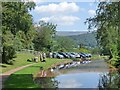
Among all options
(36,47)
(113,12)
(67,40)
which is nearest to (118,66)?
(113,12)

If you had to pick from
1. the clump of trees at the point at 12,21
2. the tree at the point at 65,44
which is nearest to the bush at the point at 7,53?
the clump of trees at the point at 12,21

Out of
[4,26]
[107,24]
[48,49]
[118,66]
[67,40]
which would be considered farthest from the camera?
[67,40]

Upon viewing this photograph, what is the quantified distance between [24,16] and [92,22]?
272 inches

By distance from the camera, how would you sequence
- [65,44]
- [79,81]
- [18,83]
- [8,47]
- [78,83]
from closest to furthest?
[18,83]
[78,83]
[79,81]
[8,47]
[65,44]

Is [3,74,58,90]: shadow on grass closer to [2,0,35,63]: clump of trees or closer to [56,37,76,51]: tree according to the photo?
[2,0,35,63]: clump of trees

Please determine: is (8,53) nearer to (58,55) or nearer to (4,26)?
(4,26)

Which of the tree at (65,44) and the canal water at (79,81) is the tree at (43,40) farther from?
the canal water at (79,81)

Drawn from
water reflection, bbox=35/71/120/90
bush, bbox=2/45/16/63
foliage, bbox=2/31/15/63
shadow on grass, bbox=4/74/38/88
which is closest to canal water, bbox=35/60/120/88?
water reflection, bbox=35/71/120/90

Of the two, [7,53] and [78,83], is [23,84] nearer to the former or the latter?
[78,83]

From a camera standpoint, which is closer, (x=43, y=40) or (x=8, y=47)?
(x=8, y=47)

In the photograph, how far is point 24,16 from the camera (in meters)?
25.5

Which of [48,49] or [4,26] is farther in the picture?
[48,49]

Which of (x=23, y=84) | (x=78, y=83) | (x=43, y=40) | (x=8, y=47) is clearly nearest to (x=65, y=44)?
(x=43, y=40)

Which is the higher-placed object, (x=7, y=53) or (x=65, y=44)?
(x=65, y=44)
